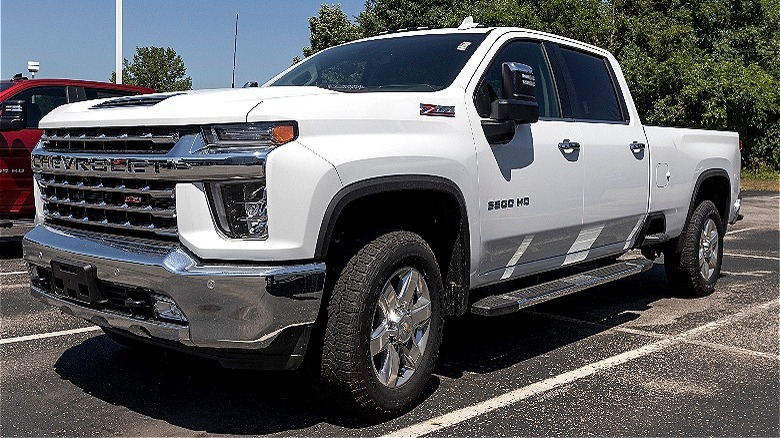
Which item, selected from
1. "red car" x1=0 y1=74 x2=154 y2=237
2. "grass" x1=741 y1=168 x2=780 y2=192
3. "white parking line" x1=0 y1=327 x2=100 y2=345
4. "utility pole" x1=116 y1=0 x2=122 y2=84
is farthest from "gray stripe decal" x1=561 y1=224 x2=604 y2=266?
"grass" x1=741 y1=168 x2=780 y2=192

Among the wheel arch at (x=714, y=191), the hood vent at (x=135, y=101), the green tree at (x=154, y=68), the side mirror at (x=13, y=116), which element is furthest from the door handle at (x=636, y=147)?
the green tree at (x=154, y=68)

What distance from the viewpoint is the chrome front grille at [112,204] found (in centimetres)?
346

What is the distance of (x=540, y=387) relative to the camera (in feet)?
14.5

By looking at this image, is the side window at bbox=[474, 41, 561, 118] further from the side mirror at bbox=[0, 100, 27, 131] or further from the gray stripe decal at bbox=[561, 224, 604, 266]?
the side mirror at bbox=[0, 100, 27, 131]

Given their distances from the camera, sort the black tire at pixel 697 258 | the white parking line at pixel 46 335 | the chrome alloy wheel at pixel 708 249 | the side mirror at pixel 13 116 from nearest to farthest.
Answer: the white parking line at pixel 46 335 → the black tire at pixel 697 258 → the chrome alloy wheel at pixel 708 249 → the side mirror at pixel 13 116

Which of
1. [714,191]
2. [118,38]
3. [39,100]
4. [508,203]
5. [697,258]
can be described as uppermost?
[118,38]

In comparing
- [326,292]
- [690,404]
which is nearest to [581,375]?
[690,404]

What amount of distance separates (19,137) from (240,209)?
21.0ft

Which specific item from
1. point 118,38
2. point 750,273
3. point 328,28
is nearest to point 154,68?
point 328,28

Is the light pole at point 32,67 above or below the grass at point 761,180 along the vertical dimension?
above

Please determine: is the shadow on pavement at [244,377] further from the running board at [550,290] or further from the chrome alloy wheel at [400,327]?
the running board at [550,290]

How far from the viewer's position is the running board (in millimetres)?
4305

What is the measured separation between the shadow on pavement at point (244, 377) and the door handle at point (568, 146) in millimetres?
1305

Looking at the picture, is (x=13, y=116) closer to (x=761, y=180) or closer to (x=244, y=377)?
(x=244, y=377)
